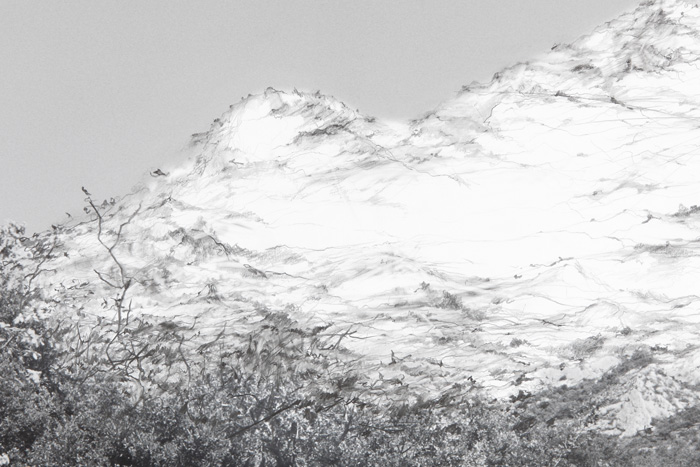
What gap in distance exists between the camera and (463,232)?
2896 inches

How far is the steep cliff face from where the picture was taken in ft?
189

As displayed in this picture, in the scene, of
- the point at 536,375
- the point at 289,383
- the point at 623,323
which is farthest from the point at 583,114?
the point at 289,383

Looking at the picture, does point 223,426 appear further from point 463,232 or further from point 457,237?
point 463,232

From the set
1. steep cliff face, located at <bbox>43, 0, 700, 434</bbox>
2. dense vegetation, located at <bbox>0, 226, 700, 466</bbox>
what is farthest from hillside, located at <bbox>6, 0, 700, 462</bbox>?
dense vegetation, located at <bbox>0, 226, 700, 466</bbox>

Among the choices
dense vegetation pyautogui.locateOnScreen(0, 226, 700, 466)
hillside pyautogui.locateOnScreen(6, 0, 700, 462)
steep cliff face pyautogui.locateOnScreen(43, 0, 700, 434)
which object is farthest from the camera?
steep cliff face pyautogui.locateOnScreen(43, 0, 700, 434)

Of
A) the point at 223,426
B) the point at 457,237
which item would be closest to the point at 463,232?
the point at 457,237

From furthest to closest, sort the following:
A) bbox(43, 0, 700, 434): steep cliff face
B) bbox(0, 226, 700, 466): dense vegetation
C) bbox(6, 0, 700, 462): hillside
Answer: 1. bbox(43, 0, 700, 434): steep cliff face
2. bbox(6, 0, 700, 462): hillside
3. bbox(0, 226, 700, 466): dense vegetation

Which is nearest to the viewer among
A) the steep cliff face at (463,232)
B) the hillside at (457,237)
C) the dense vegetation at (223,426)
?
the dense vegetation at (223,426)

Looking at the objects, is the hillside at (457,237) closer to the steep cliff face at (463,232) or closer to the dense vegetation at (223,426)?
the steep cliff face at (463,232)

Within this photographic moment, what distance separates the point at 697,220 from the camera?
66438 mm

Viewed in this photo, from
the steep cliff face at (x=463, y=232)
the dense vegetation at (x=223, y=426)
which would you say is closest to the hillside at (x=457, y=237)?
the steep cliff face at (x=463, y=232)

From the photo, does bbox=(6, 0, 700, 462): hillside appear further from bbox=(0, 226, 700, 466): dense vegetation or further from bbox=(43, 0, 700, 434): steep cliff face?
bbox=(0, 226, 700, 466): dense vegetation

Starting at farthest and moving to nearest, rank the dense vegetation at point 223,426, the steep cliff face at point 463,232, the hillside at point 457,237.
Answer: the steep cliff face at point 463,232 < the hillside at point 457,237 < the dense vegetation at point 223,426

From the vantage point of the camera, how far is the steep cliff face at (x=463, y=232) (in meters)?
57.7
